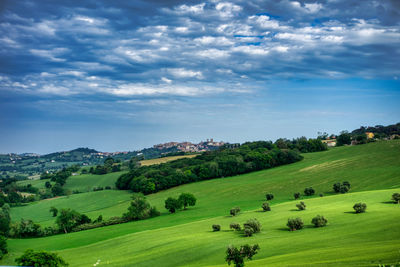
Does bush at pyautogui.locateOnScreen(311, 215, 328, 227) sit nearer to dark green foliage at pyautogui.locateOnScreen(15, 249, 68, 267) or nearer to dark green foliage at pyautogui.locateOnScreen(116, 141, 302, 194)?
dark green foliage at pyautogui.locateOnScreen(15, 249, 68, 267)

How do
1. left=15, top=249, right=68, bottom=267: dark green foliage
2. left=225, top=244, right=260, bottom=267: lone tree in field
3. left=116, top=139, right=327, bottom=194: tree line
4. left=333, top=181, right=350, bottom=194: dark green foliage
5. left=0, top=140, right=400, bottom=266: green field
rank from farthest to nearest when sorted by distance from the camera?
left=116, top=139, right=327, bottom=194: tree line, left=333, top=181, right=350, bottom=194: dark green foliage, left=15, top=249, right=68, bottom=267: dark green foliage, left=0, top=140, right=400, bottom=266: green field, left=225, top=244, right=260, bottom=267: lone tree in field

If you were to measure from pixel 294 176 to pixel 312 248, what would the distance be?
73463 millimetres

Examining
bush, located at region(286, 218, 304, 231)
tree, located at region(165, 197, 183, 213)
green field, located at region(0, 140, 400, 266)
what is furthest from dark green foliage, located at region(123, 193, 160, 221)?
bush, located at region(286, 218, 304, 231)

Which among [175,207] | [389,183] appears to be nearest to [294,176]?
[389,183]

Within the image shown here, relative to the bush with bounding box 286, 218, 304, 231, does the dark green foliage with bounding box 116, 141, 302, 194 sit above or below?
above

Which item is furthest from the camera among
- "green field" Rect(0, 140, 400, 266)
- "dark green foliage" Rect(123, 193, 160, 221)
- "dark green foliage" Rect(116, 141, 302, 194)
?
"dark green foliage" Rect(116, 141, 302, 194)

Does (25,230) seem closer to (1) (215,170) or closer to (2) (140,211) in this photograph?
(2) (140,211)

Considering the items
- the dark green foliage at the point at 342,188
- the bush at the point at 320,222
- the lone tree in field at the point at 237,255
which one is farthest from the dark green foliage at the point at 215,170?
the lone tree in field at the point at 237,255

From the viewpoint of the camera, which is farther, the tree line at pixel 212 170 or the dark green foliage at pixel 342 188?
the tree line at pixel 212 170

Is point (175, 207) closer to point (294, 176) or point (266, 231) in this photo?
point (294, 176)

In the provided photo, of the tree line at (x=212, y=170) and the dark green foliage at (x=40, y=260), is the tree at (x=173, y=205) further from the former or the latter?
the dark green foliage at (x=40, y=260)

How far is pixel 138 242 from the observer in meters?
44.8

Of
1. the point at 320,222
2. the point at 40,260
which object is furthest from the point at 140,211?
the point at 320,222

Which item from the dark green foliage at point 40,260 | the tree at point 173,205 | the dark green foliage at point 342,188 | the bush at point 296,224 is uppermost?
the dark green foliage at point 40,260
